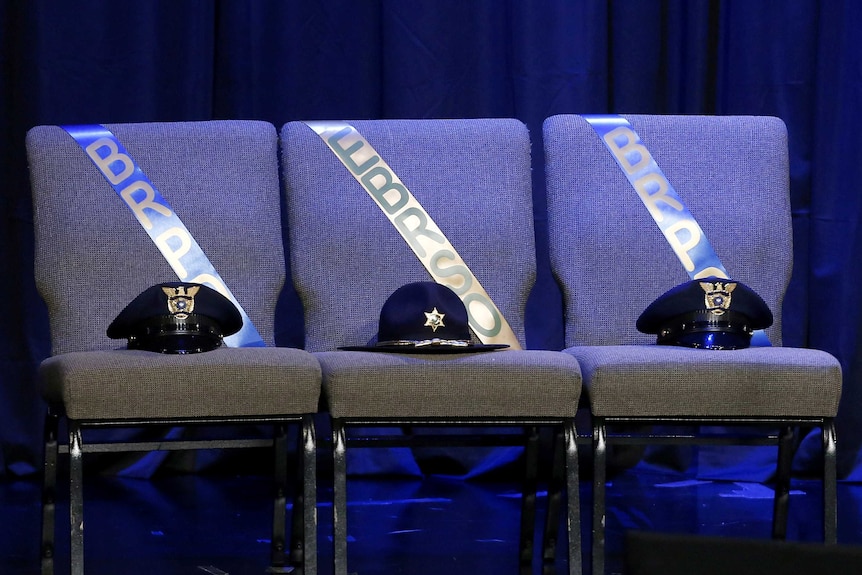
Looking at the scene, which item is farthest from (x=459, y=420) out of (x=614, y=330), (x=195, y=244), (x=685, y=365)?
(x=195, y=244)

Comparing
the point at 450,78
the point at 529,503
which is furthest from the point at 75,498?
the point at 450,78

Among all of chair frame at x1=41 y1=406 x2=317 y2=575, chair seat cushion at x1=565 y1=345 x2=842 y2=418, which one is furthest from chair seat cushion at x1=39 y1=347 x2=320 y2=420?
chair seat cushion at x1=565 y1=345 x2=842 y2=418

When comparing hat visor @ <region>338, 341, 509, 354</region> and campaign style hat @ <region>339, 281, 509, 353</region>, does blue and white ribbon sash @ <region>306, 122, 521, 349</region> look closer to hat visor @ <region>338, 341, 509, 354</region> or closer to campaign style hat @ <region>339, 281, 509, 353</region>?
campaign style hat @ <region>339, 281, 509, 353</region>

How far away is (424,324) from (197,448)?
468 millimetres

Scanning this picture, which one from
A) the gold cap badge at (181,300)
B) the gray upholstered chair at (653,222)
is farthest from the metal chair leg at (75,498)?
the gray upholstered chair at (653,222)

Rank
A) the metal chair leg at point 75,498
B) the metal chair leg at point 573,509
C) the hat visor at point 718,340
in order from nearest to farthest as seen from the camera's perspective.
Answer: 1. the metal chair leg at point 75,498
2. the metal chair leg at point 573,509
3. the hat visor at point 718,340

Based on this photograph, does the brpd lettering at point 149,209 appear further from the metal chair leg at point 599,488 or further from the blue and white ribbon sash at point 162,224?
the metal chair leg at point 599,488

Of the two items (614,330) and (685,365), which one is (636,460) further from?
(685,365)

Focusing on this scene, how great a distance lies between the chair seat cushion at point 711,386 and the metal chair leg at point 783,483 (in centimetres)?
28

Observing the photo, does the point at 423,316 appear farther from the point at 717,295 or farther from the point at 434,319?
the point at 717,295

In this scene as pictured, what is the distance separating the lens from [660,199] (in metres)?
2.59

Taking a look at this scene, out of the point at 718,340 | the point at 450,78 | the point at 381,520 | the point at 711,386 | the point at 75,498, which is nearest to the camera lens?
the point at 75,498

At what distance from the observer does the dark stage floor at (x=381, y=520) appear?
246 cm

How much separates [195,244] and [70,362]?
23.2 inches
